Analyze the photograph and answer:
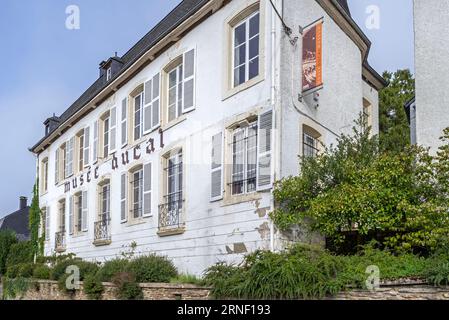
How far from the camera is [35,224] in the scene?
87.0 ft

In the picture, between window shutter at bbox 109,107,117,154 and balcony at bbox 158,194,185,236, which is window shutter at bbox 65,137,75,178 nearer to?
window shutter at bbox 109,107,117,154

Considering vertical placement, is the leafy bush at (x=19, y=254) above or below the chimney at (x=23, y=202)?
below

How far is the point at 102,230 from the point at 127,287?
22.8 ft

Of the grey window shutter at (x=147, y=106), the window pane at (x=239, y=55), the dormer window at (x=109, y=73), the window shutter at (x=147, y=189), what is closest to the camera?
the window pane at (x=239, y=55)

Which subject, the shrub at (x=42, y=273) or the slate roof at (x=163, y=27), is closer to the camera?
the slate roof at (x=163, y=27)

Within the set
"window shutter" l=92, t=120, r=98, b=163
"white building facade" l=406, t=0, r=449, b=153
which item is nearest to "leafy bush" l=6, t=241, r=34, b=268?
"window shutter" l=92, t=120, r=98, b=163

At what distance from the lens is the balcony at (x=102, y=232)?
59.7 feet

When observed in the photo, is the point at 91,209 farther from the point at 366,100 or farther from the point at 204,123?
the point at 366,100

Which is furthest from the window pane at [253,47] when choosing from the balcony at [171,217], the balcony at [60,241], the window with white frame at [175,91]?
the balcony at [60,241]

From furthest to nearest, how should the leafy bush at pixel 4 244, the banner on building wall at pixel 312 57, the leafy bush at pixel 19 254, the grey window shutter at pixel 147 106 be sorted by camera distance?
the leafy bush at pixel 4 244 < the leafy bush at pixel 19 254 < the grey window shutter at pixel 147 106 < the banner on building wall at pixel 312 57

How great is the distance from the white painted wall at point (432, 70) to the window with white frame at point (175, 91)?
Answer: 5897mm

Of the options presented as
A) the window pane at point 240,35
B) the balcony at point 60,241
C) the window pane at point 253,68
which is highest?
the window pane at point 240,35

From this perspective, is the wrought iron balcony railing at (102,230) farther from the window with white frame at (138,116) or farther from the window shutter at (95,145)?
the window with white frame at (138,116)
